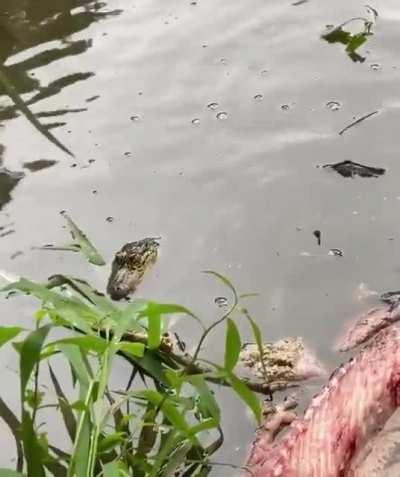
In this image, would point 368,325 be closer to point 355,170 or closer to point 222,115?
point 355,170

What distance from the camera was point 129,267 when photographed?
79.9 inches

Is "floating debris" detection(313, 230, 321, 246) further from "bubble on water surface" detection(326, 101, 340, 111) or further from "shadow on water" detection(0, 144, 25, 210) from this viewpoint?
"shadow on water" detection(0, 144, 25, 210)

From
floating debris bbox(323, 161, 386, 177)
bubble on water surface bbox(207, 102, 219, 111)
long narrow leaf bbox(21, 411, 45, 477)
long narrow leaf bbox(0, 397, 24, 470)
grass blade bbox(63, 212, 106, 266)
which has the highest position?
long narrow leaf bbox(21, 411, 45, 477)

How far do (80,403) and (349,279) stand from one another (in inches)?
31.2

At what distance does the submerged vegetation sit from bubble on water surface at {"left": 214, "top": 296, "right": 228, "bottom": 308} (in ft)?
0.42

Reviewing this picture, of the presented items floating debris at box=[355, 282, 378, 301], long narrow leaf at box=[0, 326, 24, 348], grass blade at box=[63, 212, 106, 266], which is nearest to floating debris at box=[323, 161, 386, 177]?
floating debris at box=[355, 282, 378, 301]

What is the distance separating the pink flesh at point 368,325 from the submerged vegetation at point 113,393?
0.21m

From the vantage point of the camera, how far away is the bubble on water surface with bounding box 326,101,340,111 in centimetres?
243

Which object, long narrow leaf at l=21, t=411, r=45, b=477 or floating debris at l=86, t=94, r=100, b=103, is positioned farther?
floating debris at l=86, t=94, r=100, b=103

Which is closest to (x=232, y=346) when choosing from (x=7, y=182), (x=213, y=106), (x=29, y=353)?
(x=29, y=353)

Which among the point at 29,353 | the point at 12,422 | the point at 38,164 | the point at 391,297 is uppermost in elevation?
the point at 29,353

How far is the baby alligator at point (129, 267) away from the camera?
2.00 meters

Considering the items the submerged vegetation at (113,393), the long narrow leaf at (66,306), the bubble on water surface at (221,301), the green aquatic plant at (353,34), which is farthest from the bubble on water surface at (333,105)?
the long narrow leaf at (66,306)

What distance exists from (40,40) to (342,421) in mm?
1492
